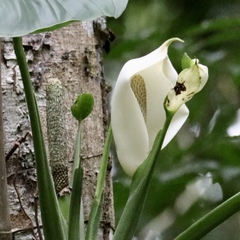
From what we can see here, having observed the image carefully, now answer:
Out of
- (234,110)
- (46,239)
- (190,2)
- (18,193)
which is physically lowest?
(46,239)

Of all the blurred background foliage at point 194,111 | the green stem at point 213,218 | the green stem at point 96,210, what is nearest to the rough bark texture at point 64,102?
the green stem at point 96,210

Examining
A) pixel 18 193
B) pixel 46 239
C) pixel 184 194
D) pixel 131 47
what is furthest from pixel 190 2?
pixel 46 239

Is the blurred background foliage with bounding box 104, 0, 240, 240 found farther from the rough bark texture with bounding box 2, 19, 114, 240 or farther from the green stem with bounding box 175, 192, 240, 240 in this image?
the green stem with bounding box 175, 192, 240, 240

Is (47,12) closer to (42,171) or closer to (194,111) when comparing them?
(42,171)

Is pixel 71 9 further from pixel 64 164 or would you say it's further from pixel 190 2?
pixel 190 2

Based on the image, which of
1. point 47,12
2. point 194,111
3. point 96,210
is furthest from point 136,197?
point 194,111
